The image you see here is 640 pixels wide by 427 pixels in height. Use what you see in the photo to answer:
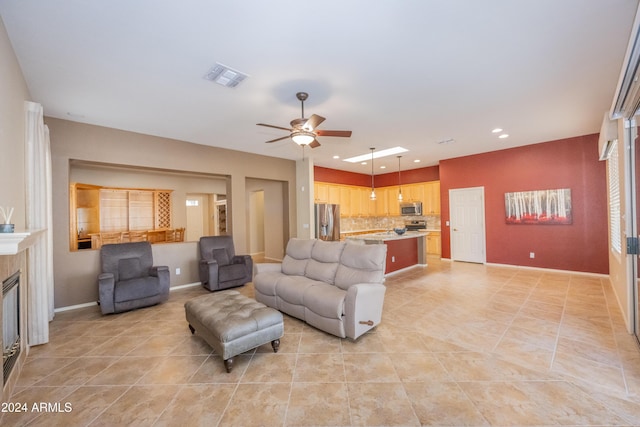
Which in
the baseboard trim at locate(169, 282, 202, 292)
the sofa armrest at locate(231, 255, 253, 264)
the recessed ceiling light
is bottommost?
the baseboard trim at locate(169, 282, 202, 292)

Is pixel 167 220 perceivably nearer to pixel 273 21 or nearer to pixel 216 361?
pixel 216 361

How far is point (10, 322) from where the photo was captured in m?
2.28

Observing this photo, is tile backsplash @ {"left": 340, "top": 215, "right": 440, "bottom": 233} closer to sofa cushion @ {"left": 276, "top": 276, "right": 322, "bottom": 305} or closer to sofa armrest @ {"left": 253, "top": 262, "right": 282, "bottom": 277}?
sofa armrest @ {"left": 253, "top": 262, "right": 282, "bottom": 277}

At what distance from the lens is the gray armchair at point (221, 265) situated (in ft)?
15.7

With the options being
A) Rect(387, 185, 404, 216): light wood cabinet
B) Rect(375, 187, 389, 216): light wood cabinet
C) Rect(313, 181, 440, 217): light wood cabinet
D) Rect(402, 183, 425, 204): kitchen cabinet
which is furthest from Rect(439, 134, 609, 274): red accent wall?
Rect(375, 187, 389, 216): light wood cabinet

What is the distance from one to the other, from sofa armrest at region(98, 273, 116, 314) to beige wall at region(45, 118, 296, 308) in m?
0.86

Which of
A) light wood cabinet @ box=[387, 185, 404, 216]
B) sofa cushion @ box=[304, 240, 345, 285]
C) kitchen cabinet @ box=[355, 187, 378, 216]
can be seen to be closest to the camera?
sofa cushion @ box=[304, 240, 345, 285]

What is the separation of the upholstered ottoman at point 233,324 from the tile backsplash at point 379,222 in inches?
240

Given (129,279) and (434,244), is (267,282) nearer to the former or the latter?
(129,279)

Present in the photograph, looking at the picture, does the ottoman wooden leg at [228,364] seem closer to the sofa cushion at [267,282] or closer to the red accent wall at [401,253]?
the sofa cushion at [267,282]

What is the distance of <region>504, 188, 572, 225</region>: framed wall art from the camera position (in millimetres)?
5570

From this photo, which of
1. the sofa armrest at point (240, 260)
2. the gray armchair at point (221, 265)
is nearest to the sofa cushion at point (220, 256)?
the gray armchair at point (221, 265)

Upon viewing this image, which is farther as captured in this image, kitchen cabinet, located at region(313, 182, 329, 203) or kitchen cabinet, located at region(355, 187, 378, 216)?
kitchen cabinet, located at region(355, 187, 378, 216)

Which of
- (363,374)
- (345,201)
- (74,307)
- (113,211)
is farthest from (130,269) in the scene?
(345,201)
